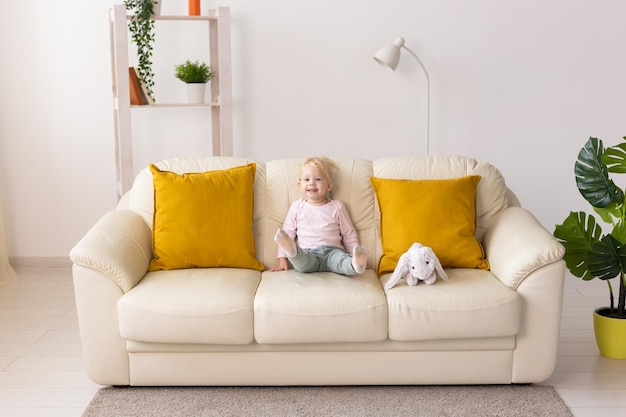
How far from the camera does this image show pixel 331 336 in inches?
116

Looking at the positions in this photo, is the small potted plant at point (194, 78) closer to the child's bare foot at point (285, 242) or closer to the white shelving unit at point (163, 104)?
the white shelving unit at point (163, 104)

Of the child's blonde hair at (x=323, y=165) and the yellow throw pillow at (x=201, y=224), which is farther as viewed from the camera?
the child's blonde hair at (x=323, y=165)

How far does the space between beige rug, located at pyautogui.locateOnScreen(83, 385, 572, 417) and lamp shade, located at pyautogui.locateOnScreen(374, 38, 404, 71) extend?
200cm

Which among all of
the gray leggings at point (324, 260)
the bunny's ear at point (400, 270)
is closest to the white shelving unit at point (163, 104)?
the gray leggings at point (324, 260)

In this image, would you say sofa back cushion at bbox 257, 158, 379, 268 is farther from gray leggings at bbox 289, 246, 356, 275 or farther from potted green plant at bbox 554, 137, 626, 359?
potted green plant at bbox 554, 137, 626, 359

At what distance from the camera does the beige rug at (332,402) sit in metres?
2.90

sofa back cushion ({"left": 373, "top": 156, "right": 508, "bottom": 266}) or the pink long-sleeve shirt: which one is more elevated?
sofa back cushion ({"left": 373, "top": 156, "right": 508, "bottom": 266})

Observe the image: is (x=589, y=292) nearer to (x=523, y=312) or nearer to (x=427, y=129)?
(x=427, y=129)

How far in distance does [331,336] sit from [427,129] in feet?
6.77

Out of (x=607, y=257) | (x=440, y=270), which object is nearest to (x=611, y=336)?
(x=607, y=257)

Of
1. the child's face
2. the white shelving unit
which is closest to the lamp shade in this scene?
the white shelving unit

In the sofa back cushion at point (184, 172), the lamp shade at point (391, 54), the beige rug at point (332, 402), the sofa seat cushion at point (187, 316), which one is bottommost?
the beige rug at point (332, 402)

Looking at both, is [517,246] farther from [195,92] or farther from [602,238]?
[195,92]

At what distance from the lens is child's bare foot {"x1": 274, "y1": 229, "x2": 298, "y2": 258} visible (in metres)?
3.09
